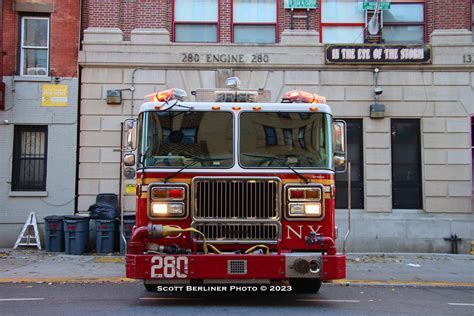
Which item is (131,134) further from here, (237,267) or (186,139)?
(237,267)

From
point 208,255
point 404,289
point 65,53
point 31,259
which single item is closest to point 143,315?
point 208,255

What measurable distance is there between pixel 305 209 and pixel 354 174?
757 cm

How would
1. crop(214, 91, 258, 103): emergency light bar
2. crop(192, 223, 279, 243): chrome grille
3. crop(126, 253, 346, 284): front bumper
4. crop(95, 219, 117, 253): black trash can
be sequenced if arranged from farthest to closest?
crop(95, 219, 117, 253): black trash can → crop(214, 91, 258, 103): emergency light bar → crop(192, 223, 279, 243): chrome grille → crop(126, 253, 346, 284): front bumper

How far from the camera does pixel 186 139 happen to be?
21.7 ft

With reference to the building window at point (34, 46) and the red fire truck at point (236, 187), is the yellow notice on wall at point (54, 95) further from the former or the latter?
the red fire truck at point (236, 187)

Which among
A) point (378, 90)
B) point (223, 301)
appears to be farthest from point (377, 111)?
point (223, 301)

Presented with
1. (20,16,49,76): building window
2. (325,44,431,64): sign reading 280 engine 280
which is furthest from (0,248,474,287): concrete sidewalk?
(325,44,431,64): sign reading 280 engine 280

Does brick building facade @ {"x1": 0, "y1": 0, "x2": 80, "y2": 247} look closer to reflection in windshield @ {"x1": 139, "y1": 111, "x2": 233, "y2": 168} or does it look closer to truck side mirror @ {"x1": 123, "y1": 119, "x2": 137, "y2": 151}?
truck side mirror @ {"x1": 123, "y1": 119, "x2": 137, "y2": 151}

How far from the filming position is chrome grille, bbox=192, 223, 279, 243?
641 cm

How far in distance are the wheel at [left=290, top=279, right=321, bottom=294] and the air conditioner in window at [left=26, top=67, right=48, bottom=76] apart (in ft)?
31.1

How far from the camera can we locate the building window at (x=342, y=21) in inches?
555

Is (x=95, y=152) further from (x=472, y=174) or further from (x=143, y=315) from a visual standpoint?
(x=472, y=174)

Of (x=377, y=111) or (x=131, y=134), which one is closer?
(x=131, y=134)

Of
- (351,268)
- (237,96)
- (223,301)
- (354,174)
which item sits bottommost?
(351,268)
